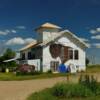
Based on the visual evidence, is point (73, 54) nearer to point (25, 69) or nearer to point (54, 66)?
point (54, 66)

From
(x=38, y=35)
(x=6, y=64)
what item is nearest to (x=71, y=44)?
(x=38, y=35)

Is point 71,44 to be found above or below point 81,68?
above

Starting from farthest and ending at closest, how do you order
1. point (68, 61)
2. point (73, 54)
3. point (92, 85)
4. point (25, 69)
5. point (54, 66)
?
point (73, 54) → point (68, 61) → point (54, 66) → point (25, 69) → point (92, 85)

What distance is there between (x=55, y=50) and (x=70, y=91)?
3920 centimetres

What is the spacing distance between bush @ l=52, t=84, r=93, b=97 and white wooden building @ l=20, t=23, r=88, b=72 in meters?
37.6

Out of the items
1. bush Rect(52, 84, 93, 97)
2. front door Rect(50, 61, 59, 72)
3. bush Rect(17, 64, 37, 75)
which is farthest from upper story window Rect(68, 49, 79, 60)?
bush Rect(52, 84, 93, 97)

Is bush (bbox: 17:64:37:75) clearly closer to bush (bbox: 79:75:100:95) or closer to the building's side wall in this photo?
the building's side wall

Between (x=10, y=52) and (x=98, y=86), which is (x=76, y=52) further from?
(x=98, y=86)

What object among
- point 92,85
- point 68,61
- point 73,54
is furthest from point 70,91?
point 73,54

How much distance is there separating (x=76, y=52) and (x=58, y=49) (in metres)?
4.57

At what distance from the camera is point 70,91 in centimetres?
2336

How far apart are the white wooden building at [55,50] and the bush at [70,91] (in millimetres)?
37647

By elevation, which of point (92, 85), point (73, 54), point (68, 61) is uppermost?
point (73, 54)

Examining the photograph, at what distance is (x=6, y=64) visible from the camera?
76.6 m
